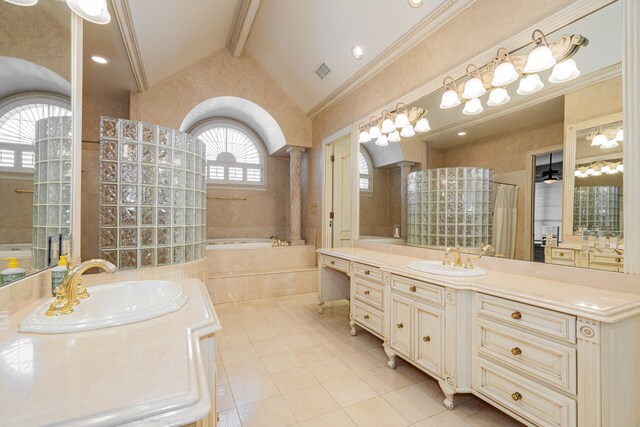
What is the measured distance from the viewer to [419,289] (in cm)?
192

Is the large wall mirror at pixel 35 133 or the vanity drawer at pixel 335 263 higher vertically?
the large wall mirror at pixel 35 133

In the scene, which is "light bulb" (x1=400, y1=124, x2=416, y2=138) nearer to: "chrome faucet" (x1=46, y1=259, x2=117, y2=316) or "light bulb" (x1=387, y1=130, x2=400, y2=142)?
"light bulb" (x1=387, y1=130, x2=400, y2=142)

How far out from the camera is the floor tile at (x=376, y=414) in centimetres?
159

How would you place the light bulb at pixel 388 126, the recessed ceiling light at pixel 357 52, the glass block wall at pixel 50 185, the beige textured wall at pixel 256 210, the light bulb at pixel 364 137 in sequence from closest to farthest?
the glass block wall at pixel 50 185 → the light bulb at pixel 388 126 → the recessed ceiling light at pixel 357 52 → the light bulb at pixel 364 137 → the beige textured wall at pixel 256 210

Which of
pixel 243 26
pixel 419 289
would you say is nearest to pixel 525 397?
pixel 419 289

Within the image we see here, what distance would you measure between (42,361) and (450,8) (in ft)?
9.57

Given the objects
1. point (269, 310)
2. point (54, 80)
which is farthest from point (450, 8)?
point (269, 310)

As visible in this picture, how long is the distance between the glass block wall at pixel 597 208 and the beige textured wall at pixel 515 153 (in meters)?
0.29

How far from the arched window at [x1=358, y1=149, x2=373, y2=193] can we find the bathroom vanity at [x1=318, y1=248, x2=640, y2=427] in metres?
1.40

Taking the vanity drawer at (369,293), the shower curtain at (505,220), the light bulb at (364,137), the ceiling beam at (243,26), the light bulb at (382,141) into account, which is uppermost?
the ceiling beam at (243,26)

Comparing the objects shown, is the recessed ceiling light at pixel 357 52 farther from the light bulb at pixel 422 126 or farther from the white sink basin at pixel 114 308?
the white sink basin at pixel 114 308

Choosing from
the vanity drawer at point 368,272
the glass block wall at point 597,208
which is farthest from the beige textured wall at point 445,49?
the vanity drawer at point 368,272

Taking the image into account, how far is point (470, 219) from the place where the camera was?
2.22m

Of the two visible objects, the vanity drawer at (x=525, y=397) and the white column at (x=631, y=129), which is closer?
the vanity drawer at (x=525, y=397)
